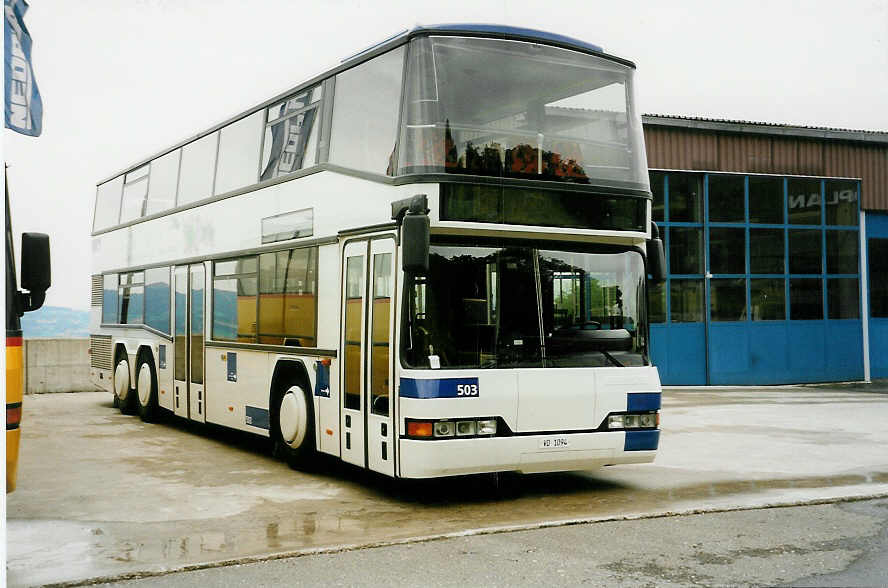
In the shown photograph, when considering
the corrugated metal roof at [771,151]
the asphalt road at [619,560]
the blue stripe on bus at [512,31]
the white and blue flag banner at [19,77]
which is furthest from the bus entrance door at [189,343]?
the corrugated metal roof at [771,151]

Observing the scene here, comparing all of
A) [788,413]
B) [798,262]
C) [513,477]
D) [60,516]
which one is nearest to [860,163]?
[798,262]

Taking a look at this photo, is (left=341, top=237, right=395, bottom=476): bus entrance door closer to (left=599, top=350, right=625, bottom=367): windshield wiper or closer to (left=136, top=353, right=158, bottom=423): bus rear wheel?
(left=599, top=350, right=625, bottom=367): windshield wiper

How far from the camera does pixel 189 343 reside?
1420cm

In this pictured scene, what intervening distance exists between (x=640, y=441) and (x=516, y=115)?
3107 mm

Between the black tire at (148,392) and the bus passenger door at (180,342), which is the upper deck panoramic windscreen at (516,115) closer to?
the bus passenger door at (180,342)

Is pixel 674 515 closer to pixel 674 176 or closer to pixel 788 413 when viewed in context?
pixel 788 413

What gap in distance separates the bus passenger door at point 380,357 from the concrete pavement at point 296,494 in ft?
1.60

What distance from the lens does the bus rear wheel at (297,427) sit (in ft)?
35.1

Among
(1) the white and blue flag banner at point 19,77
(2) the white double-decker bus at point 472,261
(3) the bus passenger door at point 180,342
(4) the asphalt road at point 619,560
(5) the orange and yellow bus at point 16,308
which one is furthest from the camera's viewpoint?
(3) the bus passenger door at point 180,342

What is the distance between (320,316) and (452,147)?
2.55 metres

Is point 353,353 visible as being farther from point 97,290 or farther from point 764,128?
point 764,128

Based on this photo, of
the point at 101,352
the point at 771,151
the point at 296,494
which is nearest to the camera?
the point at 296,494

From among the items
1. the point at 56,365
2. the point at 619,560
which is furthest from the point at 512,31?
the point at 56,365

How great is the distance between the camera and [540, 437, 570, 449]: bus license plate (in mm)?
8914
